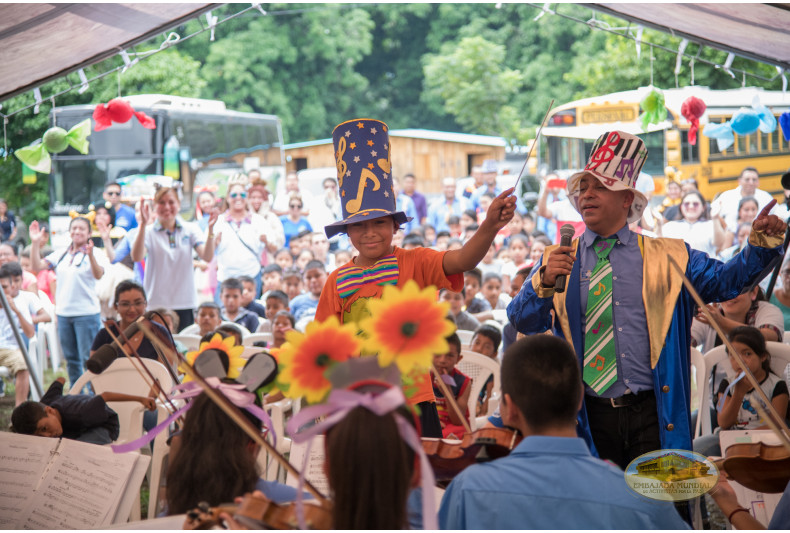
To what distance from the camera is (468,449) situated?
211cm

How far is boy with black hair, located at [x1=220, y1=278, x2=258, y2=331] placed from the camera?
6477 mm

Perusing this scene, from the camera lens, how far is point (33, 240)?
25.2 ft

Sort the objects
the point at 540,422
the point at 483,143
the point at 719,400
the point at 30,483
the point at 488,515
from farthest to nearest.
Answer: the point at 483,143
the point at 719,400
the point at 30,483
the point at 540,422
the point at 488,515

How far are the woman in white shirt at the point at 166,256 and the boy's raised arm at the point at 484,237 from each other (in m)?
4.01

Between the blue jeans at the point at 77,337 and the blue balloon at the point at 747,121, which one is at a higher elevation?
the blue balloon at the point at 747,121

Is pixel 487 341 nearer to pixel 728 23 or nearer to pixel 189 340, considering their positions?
pixel 189 340

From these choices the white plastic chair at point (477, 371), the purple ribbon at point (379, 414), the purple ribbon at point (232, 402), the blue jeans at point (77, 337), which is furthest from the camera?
the blue jeans at point (77, 337)

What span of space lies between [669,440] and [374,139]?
135cm

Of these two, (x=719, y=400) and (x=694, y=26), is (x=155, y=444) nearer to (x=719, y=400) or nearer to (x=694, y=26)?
(x=719, y=400)

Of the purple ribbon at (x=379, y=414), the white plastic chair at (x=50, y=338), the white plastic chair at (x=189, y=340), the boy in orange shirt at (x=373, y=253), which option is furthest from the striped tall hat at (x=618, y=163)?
the white plastic chair at (x=50, y=338)

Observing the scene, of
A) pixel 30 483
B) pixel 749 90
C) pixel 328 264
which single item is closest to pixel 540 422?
pixel 30 483

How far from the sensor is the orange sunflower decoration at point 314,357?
1575 mm

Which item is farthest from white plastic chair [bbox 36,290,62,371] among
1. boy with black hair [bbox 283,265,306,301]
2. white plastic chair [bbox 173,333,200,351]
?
white plastic chair [bbox 173,333,200,351]

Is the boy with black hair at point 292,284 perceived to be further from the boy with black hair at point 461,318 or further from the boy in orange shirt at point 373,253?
the boy in orange shirt at point 373,253
